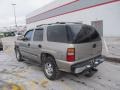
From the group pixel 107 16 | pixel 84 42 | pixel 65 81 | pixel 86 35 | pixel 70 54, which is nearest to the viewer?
pixel 70 54

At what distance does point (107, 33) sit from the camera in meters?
17.1

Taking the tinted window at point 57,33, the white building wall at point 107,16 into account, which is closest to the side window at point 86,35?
the tinted window at point 57,33

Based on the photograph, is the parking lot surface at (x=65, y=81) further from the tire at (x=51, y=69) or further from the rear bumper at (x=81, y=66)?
the rear bumper at (x=81, y=66)

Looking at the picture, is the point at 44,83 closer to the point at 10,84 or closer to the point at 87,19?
the point at 10,84

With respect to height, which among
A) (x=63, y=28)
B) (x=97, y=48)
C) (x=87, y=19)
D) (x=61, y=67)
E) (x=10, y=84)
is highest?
(x=87, y=19)

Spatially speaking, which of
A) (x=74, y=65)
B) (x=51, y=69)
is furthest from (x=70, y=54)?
(x=51, y=69)

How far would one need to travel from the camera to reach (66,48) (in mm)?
4289

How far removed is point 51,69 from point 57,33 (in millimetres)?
1234

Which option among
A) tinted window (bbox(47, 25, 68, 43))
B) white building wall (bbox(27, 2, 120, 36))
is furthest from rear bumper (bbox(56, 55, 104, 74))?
white building wall (bbox(27, 2, 120, 36))

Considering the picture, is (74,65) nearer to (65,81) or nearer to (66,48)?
(66,48)

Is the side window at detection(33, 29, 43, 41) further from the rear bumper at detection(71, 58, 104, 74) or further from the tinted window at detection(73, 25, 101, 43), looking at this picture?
the rear bumper at detection(71, 58, 104, 74)

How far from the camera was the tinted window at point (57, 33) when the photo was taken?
4.53 meters

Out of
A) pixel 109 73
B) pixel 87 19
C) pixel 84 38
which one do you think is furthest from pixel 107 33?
pixel 84 38

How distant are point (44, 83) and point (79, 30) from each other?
2.06m
